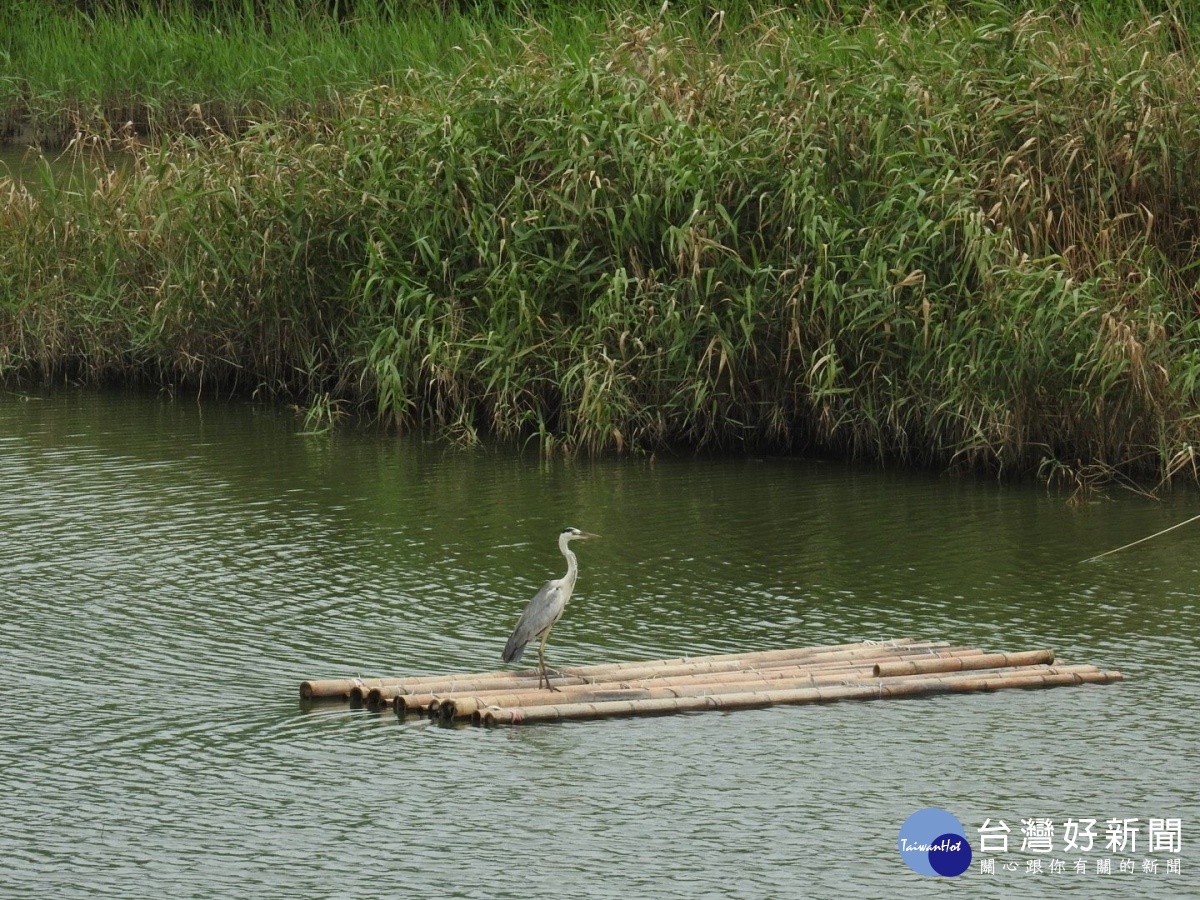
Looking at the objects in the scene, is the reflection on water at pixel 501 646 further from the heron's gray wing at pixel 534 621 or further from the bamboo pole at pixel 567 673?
the heron's gray wing at pixel 534 621

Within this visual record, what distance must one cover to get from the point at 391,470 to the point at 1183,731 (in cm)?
600

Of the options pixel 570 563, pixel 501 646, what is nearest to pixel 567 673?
pixel 570 563

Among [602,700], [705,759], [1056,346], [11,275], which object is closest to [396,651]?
[602,700]

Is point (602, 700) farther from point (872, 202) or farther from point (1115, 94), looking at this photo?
point (1115, 94)

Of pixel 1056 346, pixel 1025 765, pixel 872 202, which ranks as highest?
pixel 872 202

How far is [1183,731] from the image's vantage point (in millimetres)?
7406

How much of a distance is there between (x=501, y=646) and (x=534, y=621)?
0.72 meters

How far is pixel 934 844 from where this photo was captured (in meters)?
6.26

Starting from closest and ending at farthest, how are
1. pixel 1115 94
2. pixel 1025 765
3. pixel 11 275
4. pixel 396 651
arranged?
pixel 1025 765, pixel 396 651, pixel 1115 94, pixel 11 275

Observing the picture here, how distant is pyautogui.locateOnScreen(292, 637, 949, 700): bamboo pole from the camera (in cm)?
757

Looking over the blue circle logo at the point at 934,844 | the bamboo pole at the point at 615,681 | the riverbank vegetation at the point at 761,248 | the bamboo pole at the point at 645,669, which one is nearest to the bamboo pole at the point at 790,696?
the bamboo pole at the point at 615,681

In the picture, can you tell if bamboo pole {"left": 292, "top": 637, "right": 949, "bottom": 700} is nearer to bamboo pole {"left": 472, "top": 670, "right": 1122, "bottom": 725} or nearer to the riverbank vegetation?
Answer: bamboo pole {"left": 472, "top": 670, "right": 1122, "bottom": 725}

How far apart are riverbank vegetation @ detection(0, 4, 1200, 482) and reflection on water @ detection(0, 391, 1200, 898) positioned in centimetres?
47

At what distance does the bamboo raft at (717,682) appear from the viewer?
291 inches
